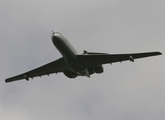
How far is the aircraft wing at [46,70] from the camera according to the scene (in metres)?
84.2

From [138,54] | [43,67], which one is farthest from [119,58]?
[43,67]

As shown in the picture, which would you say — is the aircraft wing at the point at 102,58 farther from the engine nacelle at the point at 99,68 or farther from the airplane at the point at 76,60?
the engine nacelle at the point at 99,68

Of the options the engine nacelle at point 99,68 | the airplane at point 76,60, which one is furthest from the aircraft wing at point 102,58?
the engine nacelle at point 99,68

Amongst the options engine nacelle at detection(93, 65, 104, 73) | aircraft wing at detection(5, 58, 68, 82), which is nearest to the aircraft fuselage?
engine nacelle at detection(93, 65, 104, 73)

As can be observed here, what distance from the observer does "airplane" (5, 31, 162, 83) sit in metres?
76.9

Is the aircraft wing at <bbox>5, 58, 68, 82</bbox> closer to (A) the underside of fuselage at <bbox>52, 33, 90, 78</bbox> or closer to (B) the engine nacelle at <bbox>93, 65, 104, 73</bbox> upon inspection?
(A) the underside of fuselage at <bbox>52, 33, 90, 78</bbox>

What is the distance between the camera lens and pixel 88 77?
281 feet

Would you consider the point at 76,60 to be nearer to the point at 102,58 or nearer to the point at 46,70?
the point at 102,58

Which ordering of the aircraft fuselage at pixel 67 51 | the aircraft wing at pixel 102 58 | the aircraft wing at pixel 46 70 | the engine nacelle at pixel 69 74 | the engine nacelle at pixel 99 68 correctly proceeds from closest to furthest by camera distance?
the aircraft fuselage at pixel 67 51 → the aircraft wing at pixel 102 58 → the engine nacelle at pixel 99 68 → the aircraft wing at pixel 46 70 → the engine nacelle at pixel 69 74

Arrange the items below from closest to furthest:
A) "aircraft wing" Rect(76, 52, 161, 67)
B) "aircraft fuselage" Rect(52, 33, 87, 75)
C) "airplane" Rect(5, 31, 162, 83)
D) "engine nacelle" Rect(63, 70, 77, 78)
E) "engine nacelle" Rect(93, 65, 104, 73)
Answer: "aircraft fuselage" Rect(52, 33, 87, 75) < "airplane" Rect(5, 31, 162, 83) < "aircraft wing" Rect(76, 52, 161, 67) < "engine nacelle" Rect(93, 65, 104, 73) < "engine nacelle" Rect(63, 70, 77, 78)

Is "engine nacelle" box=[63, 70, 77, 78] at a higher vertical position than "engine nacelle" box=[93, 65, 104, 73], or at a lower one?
higher

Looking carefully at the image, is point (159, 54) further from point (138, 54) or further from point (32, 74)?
point (32, 74)

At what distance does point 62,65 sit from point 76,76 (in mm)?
4614

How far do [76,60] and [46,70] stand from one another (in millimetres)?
11352
